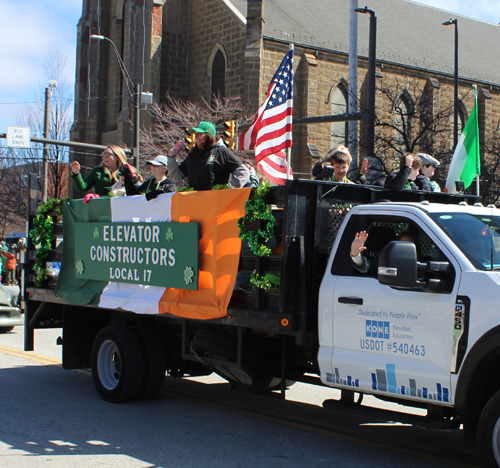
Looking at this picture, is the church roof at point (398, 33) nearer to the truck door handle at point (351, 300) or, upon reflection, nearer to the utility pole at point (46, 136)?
the utility pole at point (46, 136)

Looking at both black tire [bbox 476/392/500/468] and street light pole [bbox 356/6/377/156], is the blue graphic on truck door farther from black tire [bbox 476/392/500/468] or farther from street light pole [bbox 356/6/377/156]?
street light pole [bbox 356/6/377/156]

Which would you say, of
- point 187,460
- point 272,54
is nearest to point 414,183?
point 187,460

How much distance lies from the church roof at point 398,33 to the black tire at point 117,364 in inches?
1033

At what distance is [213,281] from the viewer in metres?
6.01

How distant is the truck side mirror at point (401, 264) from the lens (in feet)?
14.9

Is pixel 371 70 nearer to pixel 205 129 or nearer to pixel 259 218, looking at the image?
pixel 205 129

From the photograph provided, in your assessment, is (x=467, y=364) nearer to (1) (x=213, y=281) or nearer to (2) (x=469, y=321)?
(2) (x=469, y=321)

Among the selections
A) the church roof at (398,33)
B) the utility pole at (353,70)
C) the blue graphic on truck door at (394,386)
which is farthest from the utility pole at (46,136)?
the blue graphic on truck door at (394,386)

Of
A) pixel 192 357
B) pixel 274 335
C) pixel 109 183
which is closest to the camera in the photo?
pixel 274 335

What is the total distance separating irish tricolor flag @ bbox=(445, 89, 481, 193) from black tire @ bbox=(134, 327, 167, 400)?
13.3 ft

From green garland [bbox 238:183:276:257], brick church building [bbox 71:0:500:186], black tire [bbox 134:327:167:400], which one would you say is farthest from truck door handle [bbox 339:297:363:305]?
brick church building [bbox 71:0:500:186]

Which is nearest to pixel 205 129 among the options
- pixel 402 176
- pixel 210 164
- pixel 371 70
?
pixel 210 164

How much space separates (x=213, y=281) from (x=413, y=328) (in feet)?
6.43

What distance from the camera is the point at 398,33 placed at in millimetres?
38531
